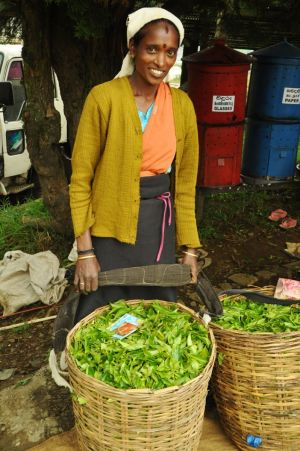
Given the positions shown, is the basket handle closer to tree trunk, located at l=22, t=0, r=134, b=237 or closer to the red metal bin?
the red metal bin

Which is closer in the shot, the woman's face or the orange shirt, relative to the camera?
the woman's face

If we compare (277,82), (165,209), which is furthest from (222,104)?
(165,209)

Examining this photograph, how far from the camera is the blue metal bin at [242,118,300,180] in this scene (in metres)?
4.29

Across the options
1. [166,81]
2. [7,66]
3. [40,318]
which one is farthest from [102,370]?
[7,66]

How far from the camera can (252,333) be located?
6.48ft

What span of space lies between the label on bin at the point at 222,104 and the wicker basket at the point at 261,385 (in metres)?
2.39

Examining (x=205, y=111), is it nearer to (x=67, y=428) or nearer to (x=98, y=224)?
(x=98, y=224)

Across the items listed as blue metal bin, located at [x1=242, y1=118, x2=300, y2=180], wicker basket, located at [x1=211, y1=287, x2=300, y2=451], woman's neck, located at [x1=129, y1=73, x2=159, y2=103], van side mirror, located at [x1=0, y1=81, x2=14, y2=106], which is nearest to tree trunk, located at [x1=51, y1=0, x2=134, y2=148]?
van side mirror, located at [x1=0, y1=81, x2=14, y2=106]

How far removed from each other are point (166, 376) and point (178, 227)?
0.86 meters

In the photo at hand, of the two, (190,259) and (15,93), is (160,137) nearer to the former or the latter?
(190,259)

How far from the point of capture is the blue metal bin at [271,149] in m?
4.29

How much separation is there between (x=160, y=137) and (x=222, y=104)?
6.72ft

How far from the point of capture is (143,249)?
224cm

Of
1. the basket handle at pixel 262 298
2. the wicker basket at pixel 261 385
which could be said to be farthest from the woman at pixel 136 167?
the wicker basket at pixel 261 385
